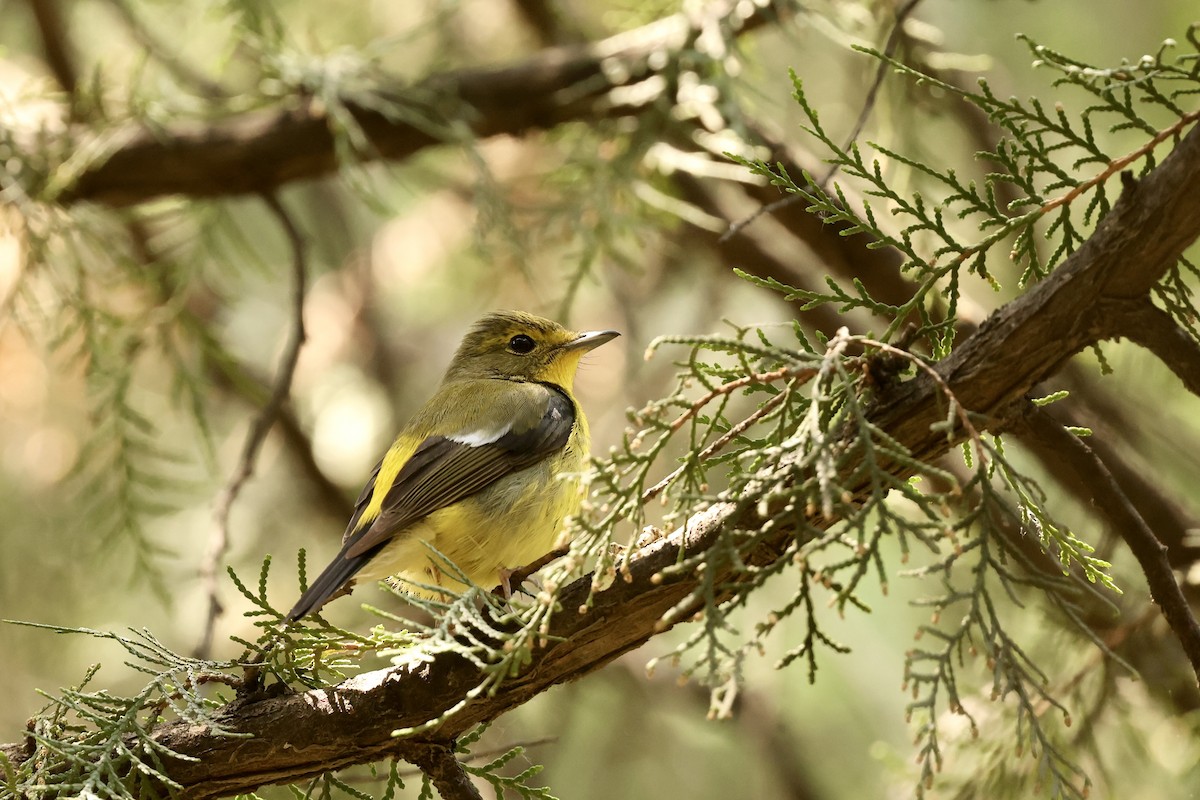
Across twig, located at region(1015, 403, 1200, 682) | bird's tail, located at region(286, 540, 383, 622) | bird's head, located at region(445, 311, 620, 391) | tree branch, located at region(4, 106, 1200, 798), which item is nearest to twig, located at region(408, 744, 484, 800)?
tree branch, located at region(4, 106, 1200, 798)

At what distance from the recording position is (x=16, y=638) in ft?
23.7

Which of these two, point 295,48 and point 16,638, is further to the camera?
point 16,638

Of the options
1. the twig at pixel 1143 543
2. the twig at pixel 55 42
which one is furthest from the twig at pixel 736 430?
the twig at pixel 55 42

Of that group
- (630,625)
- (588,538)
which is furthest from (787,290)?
(630,625)

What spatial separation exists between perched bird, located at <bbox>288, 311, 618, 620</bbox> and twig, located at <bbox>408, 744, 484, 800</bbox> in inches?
29.2

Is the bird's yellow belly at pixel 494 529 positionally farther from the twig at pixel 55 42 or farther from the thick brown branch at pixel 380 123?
the twig at pixel 55 42

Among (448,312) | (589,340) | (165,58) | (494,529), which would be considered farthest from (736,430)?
(448,312)

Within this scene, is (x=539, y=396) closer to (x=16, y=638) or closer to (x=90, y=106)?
(x=90, y=106)

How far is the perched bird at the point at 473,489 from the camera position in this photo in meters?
3.92

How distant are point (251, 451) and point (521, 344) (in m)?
1.29

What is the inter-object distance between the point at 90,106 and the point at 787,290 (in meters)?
4.57

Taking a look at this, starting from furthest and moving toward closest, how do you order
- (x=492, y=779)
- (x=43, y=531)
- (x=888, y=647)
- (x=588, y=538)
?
(x=43, y=531)
(x=888, y=647)
(x=492, y=779)
(x=588, y=538)

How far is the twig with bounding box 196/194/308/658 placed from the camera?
167 inches

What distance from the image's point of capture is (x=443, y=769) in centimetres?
289
